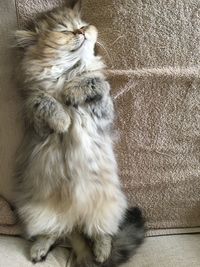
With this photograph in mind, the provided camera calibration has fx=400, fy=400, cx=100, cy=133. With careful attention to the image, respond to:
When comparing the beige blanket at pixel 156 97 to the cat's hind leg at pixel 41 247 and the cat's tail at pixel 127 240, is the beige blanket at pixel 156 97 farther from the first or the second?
the cat's hind leg at pixel 41 247

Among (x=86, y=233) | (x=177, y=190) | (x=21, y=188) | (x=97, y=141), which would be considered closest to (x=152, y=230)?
(x=177, y=190)

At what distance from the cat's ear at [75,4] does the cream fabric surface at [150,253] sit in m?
0.91

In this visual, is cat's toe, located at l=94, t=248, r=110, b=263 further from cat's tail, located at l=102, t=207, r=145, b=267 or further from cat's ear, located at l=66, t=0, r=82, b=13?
cat's ear, located at l=66, t=0, r=82, b=13

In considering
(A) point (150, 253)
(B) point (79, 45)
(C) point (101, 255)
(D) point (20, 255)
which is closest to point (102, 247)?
(C) point (101, 255)

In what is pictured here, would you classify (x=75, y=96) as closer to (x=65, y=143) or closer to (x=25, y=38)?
(x=65, y=143)

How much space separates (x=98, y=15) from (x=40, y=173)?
2.09 ft

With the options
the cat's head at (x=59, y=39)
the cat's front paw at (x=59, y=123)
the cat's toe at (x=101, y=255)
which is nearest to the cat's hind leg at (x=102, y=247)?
the cat's toe at (x=101, y=255)

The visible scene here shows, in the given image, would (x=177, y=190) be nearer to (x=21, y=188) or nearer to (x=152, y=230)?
(x=152, y=230)

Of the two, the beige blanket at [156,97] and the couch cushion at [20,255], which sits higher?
the beige blanket at [156,97]

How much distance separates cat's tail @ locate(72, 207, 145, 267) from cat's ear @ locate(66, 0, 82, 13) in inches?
31.7

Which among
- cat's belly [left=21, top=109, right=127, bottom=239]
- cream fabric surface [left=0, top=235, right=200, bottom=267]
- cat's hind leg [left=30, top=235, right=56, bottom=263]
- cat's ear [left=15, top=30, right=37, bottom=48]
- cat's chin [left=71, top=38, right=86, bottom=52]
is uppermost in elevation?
cat's ear [left=15, top=30, right=37, bottom=48]

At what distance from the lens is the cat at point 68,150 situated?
1.44m

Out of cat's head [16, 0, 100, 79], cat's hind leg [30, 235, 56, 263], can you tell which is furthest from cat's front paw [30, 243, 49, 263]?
cat's head [16, 0, 100, 79]

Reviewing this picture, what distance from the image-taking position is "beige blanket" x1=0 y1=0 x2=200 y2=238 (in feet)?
4.91
